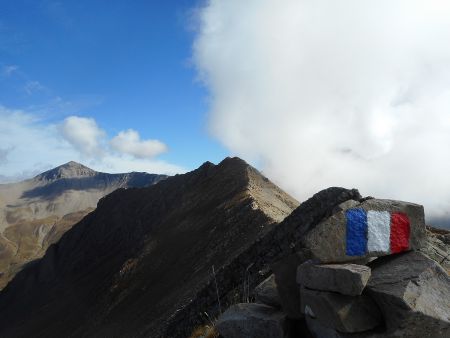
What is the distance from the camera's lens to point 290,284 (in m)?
8.30

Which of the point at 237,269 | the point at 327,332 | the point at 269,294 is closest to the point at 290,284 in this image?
the point at 269,294

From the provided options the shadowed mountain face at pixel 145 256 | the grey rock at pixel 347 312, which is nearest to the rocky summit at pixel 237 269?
the grey rock at pixel 347 312

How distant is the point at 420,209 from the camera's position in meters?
8.39

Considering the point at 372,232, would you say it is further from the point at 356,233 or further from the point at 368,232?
the point at 356,233

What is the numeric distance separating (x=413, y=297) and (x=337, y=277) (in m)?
1.15

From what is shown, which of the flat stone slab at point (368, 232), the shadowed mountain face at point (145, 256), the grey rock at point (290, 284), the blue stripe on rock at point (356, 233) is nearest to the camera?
the flat stone slab at point (368, 232)

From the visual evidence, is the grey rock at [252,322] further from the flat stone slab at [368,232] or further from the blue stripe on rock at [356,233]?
the blue stripe on rock at [356,233]

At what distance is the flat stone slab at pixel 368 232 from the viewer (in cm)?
749

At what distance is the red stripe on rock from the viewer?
26.2 feet

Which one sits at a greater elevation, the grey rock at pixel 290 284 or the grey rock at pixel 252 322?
the grey rock at pixel 290 284

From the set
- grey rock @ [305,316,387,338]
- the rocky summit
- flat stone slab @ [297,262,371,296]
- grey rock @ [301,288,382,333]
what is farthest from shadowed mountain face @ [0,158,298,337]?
grey rock @ [301,288,382,333]

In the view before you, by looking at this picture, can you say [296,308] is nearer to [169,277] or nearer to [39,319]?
[169,277]

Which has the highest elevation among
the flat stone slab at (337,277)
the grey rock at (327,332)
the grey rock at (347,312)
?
the flat stone slab at (337,277)

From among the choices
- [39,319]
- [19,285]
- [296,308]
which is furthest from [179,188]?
[296,308]
